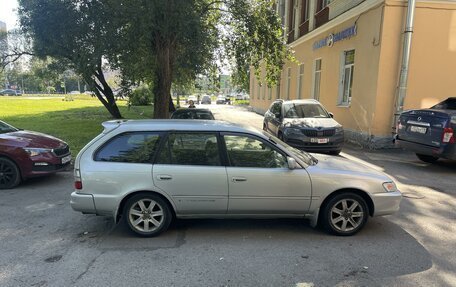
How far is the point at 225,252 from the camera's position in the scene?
4.07 metres

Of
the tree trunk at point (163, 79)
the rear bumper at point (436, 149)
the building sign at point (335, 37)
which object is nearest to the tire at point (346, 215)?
the rear bumper at point (436, 149)

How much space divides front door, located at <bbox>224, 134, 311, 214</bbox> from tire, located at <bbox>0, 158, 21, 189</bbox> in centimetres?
482

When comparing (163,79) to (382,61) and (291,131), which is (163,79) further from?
(382,61)

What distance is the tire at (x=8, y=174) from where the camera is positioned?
266 inches

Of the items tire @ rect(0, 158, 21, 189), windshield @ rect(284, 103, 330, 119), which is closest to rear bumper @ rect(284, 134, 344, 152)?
windshield @ rect(284, 103, 330, 119)

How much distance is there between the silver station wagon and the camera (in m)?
4.36

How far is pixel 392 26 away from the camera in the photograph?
11258 mm

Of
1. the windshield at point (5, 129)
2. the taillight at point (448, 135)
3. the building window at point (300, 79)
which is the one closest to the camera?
the windshield at point (5, 129)

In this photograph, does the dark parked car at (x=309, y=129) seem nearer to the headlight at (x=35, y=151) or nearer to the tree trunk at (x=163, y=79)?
the tree trunk at (x=163, y=79)

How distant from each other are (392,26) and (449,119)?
4.85m

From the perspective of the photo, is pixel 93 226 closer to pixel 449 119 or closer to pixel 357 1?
pixel 449 119

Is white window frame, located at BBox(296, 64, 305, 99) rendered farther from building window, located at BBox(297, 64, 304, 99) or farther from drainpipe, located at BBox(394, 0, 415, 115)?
drainpipe, located at BBox(394, 0, 415, 115)

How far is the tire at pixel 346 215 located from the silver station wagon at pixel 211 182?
12mm

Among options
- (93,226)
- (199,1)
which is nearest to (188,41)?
(199,1)
